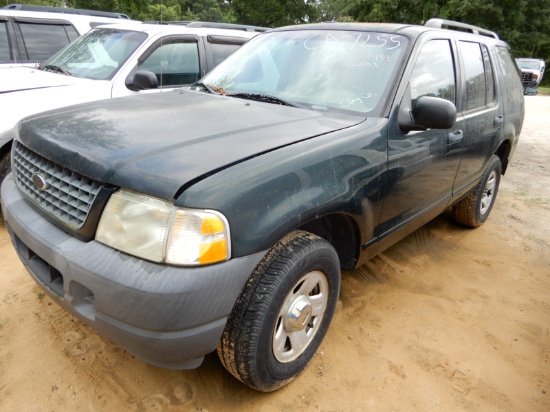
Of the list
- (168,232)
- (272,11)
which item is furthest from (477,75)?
(272,11)

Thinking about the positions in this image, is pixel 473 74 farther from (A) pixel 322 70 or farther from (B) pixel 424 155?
(A) pixel 322 70

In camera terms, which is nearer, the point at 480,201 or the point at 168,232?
the point at 168,232

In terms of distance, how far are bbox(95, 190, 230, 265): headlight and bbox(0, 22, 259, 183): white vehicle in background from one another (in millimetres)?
2249

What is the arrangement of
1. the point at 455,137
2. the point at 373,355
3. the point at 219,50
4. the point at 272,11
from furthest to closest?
the point at 272,11 < the point at 219,50 < the point at 455,137 < the point at 373,355

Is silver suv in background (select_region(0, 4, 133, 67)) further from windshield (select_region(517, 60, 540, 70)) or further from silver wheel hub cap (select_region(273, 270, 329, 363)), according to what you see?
windshield (select_region(517, 60, 540, 70))

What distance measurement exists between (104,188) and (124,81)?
315 centimetres

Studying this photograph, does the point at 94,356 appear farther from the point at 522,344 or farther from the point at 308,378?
the point at 522,344

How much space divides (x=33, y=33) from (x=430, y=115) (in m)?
5.82

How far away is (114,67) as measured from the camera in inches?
176

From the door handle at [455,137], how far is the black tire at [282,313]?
4.59 ft

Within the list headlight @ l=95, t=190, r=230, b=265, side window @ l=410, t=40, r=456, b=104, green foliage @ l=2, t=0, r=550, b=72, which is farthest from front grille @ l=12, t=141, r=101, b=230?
green foliage @ l=2, t=0, r=550, b=72

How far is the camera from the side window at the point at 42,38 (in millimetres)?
5699

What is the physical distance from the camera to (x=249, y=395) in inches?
81.7

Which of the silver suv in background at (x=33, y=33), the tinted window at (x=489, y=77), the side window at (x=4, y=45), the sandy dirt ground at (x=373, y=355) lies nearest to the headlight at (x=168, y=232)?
the sandy dirt ground at (x=373, y=355)
